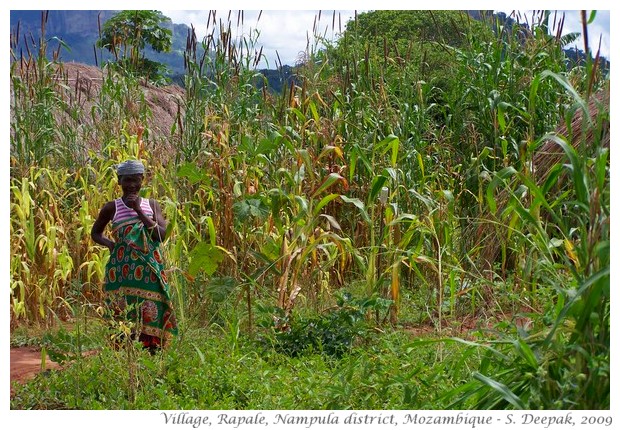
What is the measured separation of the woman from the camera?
5.02m

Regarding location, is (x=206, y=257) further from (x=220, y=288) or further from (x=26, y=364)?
(x=26, y=364)

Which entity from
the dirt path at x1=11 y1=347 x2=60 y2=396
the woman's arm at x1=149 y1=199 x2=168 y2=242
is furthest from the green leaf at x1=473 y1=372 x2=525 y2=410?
the dirt path at x1=11 y1=347 x2=60 y2=396

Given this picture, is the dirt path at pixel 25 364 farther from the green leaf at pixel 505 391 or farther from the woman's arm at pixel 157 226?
the green leaf at pixel 505 391

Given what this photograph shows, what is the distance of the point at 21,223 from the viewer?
585 centimetres

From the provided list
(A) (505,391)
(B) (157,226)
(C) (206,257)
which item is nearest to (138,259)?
(B) (157,226)

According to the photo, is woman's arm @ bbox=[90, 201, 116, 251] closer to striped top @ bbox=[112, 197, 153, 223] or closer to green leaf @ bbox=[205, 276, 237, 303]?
striped top @ bbox=[112, 197, 153, 223]

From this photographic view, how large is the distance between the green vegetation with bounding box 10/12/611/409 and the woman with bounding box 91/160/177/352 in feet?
0.62

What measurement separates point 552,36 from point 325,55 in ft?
6.11

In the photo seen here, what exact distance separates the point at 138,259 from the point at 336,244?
121 centimetres

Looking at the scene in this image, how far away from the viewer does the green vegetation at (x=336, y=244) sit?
3.62 meters

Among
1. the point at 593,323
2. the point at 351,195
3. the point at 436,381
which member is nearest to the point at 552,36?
the point at 351,195

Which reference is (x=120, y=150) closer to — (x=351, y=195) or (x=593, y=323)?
(x=351, y=195)

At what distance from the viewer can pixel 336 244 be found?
5.39 meters
